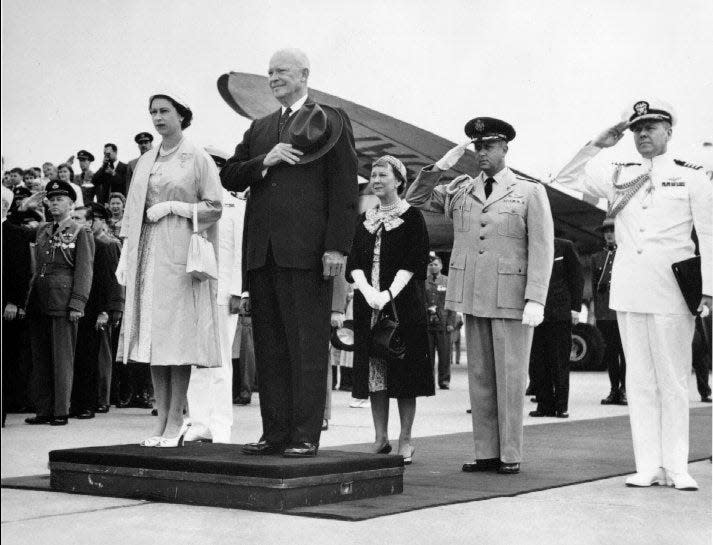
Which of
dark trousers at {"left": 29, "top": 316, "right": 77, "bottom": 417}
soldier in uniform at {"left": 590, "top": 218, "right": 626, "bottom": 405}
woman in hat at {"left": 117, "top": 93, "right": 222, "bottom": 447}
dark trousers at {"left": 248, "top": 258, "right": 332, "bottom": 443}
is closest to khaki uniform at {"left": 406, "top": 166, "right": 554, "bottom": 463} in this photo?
dark trousers at {"left": 248, "top": 258, "right": 332, "bottom": 443}

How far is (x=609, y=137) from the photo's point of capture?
5586mm

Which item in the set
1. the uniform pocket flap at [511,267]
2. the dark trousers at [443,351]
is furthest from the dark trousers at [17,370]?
the dark trousers at [443,351]

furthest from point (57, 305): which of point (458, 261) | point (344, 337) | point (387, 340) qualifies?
point (458, 261)

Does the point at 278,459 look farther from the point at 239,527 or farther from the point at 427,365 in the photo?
the point at 427,365

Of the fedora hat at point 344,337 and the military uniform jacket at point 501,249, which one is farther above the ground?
the military uniform jacket at point 501,249

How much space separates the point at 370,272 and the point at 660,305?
160cm

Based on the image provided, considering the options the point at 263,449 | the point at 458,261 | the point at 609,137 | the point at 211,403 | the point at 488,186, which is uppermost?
the point at 609,137

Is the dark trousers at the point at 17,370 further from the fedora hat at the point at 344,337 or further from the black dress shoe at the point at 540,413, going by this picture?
the black dress shoe at the point at 540,413

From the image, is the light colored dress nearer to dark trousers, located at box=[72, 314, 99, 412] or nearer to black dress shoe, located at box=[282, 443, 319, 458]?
black dress shoe, located at box=[282, 443, 319, 458]

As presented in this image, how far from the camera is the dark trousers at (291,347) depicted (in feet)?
14.9

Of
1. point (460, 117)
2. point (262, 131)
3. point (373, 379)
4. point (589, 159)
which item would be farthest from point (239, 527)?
point (460, 117)

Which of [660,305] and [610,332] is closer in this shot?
[660,305]

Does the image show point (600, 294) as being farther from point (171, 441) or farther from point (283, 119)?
point (283, 119)

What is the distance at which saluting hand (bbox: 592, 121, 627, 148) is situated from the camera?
5.54m
